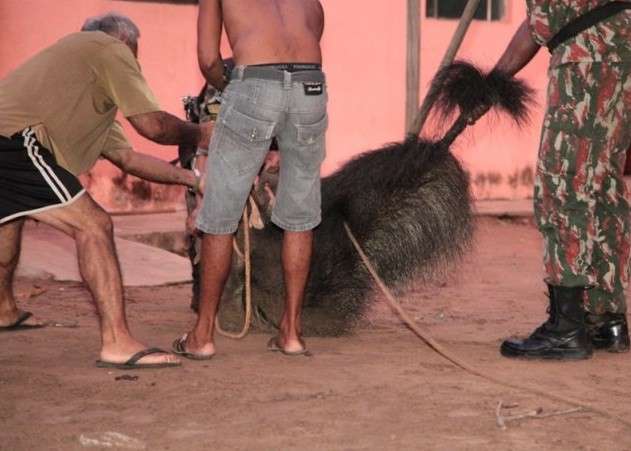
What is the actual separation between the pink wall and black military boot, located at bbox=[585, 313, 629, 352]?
287cm

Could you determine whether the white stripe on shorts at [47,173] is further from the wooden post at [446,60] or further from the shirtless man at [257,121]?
the wooden post at [446,60]

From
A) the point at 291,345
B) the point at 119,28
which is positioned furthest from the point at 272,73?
the point at 291,345

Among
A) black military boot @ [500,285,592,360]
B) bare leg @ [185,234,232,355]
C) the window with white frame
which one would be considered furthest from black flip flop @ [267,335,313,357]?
the window with white frame

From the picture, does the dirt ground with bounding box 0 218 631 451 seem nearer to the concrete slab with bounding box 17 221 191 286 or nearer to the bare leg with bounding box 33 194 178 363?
the bare leg with bounding box 33 194 178 363

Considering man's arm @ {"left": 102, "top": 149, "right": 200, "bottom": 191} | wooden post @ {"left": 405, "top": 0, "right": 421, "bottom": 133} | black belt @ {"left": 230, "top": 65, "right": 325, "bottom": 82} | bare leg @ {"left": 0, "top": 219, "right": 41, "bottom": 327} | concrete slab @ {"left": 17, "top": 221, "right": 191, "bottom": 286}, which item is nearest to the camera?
black belt @ {"left": 230, "top": 65, "right": 325, "bottom": 82}

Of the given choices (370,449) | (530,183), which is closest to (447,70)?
(370,449)

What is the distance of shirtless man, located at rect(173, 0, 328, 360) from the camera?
562 cm

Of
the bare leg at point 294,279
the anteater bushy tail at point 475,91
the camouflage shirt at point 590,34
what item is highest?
the camouflage shirt at point 590,34

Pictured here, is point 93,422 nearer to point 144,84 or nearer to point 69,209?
point 69,209

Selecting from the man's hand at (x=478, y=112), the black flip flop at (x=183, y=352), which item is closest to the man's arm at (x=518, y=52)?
the man's hand at (x=478, y=112)

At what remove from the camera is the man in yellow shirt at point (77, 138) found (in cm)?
554

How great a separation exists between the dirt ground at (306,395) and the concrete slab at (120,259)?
1.33 metres

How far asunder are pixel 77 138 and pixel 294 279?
3.48 feet

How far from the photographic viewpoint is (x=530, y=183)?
13.9 metres
